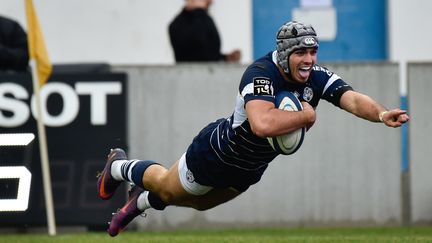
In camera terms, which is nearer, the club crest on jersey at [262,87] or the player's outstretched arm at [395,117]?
the player's outstretched arm at [395,117]

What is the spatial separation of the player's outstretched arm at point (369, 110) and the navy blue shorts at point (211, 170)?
83 cm

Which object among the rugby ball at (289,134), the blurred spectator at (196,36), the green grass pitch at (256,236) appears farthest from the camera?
the blurred spectator at (196,36)

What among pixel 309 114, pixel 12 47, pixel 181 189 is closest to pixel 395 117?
pixel 309 114

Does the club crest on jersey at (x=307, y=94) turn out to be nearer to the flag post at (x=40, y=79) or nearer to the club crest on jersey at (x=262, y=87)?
the club crest on jersey at (x=262, y=87)

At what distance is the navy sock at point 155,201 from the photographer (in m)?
10.9

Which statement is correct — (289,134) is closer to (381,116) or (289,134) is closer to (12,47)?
(381,116)

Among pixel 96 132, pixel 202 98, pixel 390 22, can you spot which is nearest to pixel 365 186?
pixel 202 98

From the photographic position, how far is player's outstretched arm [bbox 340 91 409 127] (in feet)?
30.2

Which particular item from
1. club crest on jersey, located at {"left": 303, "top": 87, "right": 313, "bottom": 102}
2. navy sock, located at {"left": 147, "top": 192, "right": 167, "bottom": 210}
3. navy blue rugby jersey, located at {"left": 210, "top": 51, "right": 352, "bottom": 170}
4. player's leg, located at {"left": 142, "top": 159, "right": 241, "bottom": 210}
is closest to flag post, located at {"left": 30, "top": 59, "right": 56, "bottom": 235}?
navy sock, located at {"left": 147, "top": 192, "right": 167, "bottom": 210}

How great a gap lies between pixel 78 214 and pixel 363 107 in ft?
17.5

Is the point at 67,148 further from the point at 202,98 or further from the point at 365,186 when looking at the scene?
the point at 365,186

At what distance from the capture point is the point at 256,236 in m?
12.9

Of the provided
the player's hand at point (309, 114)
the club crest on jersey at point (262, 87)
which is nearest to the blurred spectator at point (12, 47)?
the club crest on jersey at point (262, 87)

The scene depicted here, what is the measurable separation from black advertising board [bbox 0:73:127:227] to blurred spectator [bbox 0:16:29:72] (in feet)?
1.98
